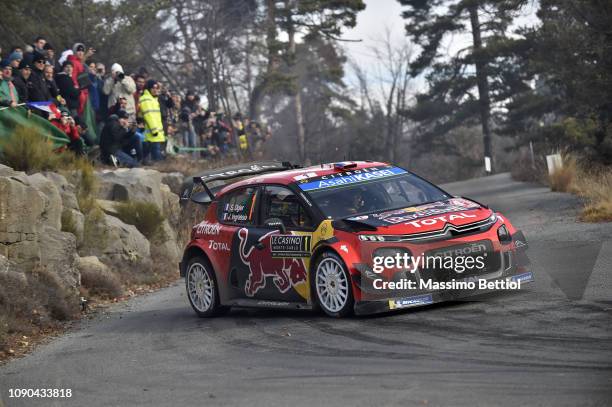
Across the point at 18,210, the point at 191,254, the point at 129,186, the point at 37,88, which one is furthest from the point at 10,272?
the point at 129,186

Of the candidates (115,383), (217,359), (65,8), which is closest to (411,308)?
(217,359)

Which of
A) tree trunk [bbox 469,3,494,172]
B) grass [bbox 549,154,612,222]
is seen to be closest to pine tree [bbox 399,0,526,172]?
tree trunk [bbox 469,3,494,172]

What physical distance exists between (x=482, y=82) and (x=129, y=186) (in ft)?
145

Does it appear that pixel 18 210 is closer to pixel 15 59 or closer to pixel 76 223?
pixel 76 223

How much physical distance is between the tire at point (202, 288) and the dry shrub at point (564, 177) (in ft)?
51.6

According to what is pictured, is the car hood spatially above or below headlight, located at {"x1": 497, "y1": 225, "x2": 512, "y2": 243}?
above

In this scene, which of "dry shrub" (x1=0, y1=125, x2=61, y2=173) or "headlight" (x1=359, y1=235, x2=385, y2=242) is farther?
"dry shrub" (x1=0, y1=125, x2=61, y2=173)

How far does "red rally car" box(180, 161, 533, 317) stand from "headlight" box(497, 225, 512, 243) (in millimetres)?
14

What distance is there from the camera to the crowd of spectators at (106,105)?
20875 mm

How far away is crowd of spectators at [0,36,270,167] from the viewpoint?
2088 centimetres

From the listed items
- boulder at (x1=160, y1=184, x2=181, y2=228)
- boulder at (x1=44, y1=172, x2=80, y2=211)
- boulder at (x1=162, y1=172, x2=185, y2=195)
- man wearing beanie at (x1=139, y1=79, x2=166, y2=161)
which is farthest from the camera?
boulder at (x1=162, y1=172, x2=185, y2=195)

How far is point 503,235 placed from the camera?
1091 cm

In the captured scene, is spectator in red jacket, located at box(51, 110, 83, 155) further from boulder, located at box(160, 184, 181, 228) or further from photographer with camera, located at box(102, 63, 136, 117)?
boulder, located at box(160, 184, 181, 228)

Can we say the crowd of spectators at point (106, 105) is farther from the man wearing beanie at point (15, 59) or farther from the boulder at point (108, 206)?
the boulder at point (108, 206)
